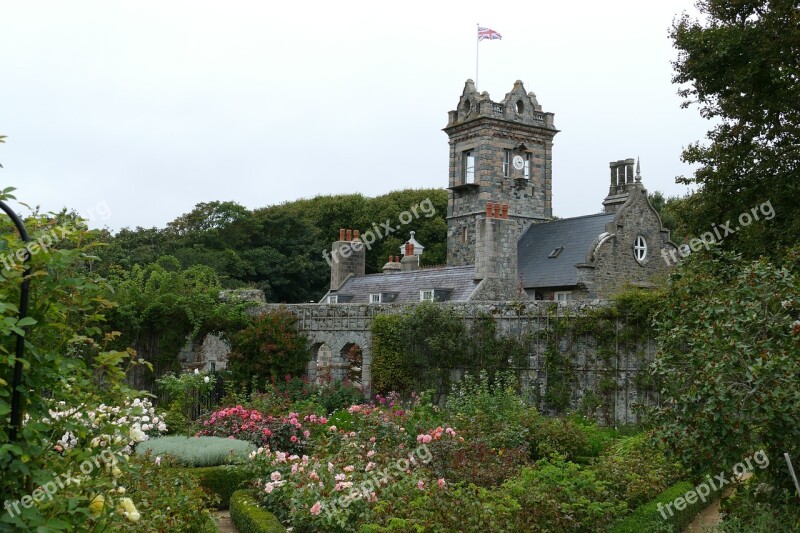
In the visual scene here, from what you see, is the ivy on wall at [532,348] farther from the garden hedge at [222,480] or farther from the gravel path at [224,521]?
the gravel path at [224,521]

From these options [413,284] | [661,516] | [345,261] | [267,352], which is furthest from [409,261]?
[661,516]

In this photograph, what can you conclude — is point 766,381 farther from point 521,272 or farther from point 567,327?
point 521,272

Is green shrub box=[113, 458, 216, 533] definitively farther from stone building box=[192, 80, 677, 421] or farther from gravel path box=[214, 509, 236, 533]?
stone building box=[192, 80, 677, 421]

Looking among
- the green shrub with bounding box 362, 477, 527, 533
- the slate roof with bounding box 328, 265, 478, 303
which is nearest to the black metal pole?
the green shrub with bounding box 362, 477, 527, 533

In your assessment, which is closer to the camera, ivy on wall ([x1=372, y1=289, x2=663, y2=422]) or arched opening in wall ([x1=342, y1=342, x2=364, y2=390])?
ivy on wall ([x1=372, y1=289, x2=663, y2=422])

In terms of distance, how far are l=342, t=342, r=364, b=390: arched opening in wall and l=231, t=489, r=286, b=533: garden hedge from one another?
838 cm

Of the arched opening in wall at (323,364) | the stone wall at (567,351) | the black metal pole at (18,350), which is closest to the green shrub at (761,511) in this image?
the black metal pole at (18,350)

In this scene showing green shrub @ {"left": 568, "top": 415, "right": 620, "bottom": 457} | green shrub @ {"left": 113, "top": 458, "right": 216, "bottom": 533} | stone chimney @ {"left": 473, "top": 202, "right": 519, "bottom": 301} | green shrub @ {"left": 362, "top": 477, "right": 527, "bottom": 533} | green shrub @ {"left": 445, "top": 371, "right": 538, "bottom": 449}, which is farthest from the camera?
stone chimney @ {"left": 473, "top": 202, "right": 519, "bottom": 301}

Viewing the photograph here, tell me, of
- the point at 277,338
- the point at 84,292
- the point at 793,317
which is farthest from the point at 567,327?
the point at 84,292

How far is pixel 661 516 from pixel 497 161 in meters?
25.3

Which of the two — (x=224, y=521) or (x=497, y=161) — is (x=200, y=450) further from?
(x=497, y=161)

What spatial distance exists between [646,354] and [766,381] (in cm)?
789

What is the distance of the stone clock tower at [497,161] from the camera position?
32.7 meters

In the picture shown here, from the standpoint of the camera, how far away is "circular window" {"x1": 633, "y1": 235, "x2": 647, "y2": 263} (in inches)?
1116
